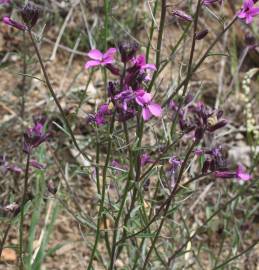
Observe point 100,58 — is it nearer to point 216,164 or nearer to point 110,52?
point 110,52

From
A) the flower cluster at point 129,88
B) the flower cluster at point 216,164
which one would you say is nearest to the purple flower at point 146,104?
the flower cluster at point 129,88

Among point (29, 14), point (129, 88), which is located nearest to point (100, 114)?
point (129, 88)

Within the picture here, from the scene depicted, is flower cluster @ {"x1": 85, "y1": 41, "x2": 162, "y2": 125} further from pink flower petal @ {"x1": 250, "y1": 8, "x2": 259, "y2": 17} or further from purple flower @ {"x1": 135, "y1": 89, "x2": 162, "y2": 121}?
pink flower petal @ {"x1": 250, "y1": 8, "x2": 259, "y2": 17}

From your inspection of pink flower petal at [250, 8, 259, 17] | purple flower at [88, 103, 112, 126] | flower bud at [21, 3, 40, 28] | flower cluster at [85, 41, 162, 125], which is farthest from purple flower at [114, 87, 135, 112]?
pink flower petal at [250, 8, 259, 17]

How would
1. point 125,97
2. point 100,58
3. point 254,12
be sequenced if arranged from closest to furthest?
1. point 125,97
2. point 100,58
3. point 254,12

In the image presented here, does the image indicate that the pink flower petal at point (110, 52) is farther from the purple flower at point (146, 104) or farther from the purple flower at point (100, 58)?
the purple flower at point (146, 104)

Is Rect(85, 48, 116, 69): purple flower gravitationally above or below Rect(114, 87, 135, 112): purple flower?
above
